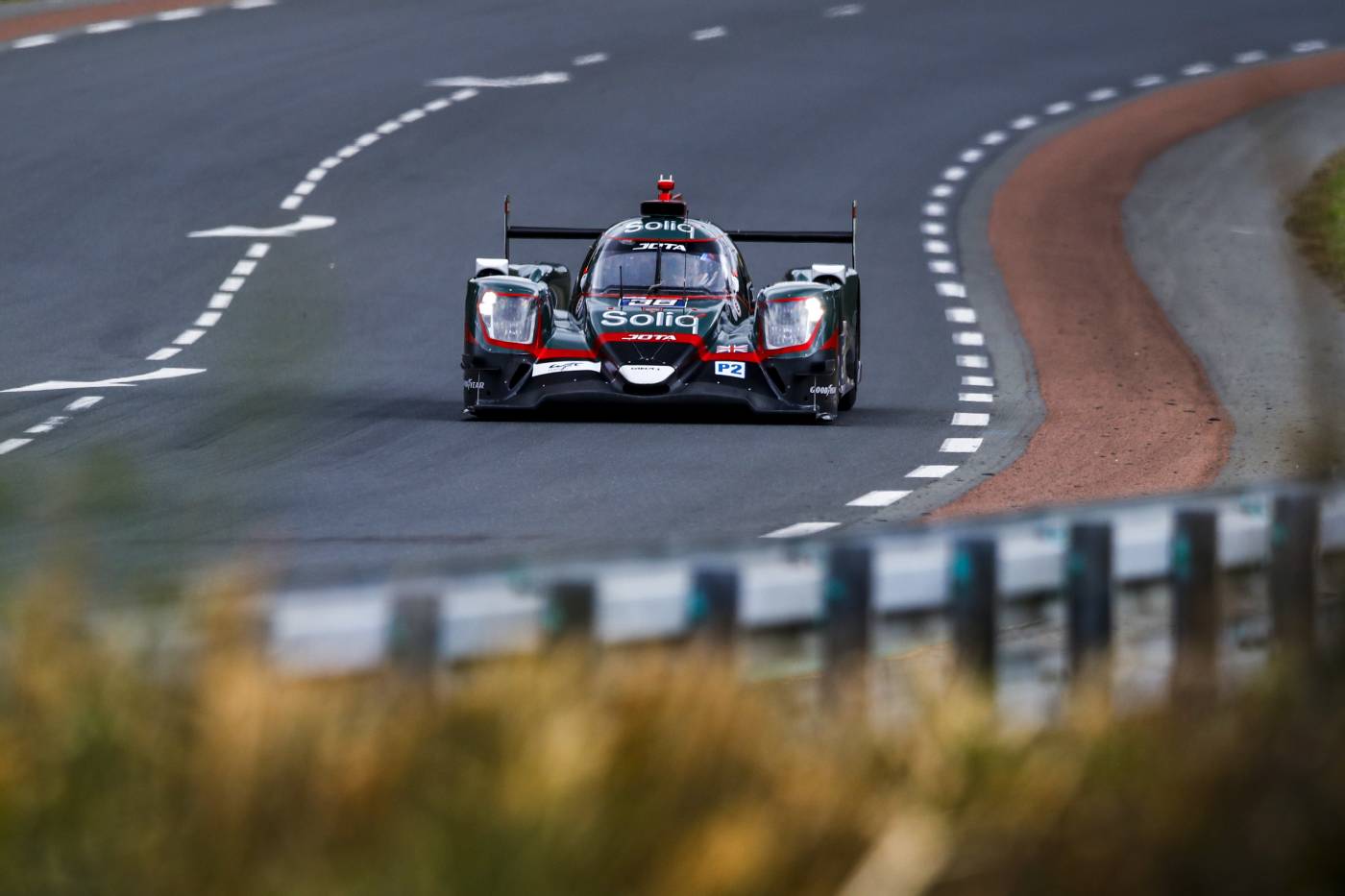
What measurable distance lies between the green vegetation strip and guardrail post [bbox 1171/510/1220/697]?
16927mm

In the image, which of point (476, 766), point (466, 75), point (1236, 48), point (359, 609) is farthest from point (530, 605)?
point (1236, 48)

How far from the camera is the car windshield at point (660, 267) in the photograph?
55.1ft

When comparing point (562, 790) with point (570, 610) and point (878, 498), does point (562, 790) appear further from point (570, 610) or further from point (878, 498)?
point (878, 498)

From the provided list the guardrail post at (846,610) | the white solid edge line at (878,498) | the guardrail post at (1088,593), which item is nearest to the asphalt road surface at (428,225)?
the white solid edge line at (878,498)

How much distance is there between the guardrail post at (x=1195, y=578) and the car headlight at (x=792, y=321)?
30.0 feet

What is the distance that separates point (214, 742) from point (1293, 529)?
3379 mm

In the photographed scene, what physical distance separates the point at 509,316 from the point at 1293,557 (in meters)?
9.56

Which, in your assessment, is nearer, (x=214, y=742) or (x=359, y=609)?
(x=214, y=742)

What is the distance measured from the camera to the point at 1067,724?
5.22m

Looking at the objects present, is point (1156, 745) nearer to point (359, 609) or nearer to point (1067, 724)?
point (1067, 724)

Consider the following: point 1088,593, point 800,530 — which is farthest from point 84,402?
point 1088,593

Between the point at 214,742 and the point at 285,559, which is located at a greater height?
the point at 214,742

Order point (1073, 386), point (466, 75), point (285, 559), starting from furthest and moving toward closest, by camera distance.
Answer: point (466, 75) < point (1073, 386) < point (285, 559)

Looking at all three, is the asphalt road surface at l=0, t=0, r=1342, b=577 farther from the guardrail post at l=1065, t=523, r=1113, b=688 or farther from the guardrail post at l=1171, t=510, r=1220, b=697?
the guardrail post at l=1171, t=510, r=1220, b=697
